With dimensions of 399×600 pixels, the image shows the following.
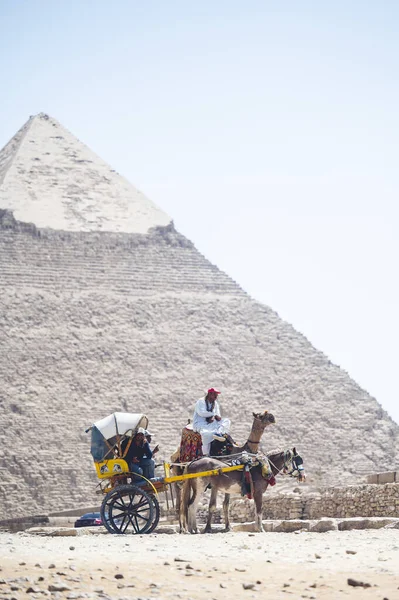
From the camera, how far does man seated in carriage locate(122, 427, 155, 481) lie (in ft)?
60.8

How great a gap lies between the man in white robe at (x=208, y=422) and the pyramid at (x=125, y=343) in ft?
190

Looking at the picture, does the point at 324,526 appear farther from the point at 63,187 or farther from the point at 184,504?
the point at 63,187

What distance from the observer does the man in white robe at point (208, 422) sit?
18.5 metres

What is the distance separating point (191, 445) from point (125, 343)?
73.7 metres

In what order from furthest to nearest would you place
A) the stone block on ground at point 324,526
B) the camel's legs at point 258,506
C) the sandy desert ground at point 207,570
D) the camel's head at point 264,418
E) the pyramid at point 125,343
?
the pyramid at point 125,343 < the camel's head at point 264,418 < the camel's legs at point 258,506 < the stone block on ground at point 324,526 < the sandy desert ground at point 207,570

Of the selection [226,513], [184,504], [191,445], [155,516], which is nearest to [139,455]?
[191,445]

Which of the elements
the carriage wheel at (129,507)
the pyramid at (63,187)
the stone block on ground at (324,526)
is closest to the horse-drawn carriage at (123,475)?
the carriage wheel at (129,507)

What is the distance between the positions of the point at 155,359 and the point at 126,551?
7933 centimetres

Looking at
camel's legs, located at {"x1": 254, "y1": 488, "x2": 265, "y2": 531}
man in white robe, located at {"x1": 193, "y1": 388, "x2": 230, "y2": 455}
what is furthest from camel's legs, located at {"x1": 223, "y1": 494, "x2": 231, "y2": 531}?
man in white robe, located at {"x1": 193, "y1": 388, "x2": 230, "y2": 455}

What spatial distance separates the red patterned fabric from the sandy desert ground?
12.2 feet

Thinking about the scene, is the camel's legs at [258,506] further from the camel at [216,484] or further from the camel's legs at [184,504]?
the camel's legs at [184,504]

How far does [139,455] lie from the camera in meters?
18.8

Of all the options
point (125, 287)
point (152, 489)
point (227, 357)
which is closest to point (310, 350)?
point (227, 357)

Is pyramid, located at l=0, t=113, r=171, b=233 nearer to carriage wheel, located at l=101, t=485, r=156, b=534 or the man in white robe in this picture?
the man in white robe
